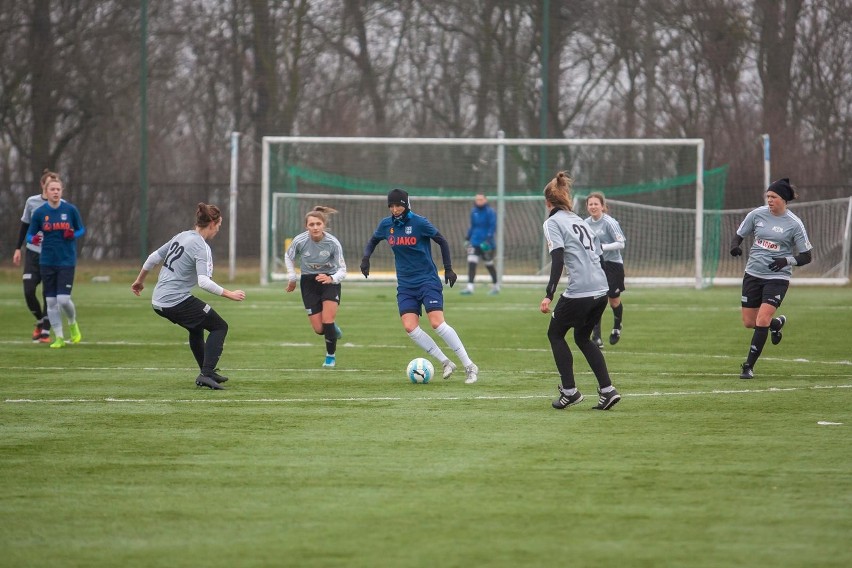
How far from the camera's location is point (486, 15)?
3375cm

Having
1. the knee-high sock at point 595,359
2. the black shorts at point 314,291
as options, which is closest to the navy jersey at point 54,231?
the black shorts at point 314,291

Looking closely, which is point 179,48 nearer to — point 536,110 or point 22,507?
point 536,110

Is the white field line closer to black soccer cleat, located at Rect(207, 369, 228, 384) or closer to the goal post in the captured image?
black soccer cleat, located at Rect(207, 369, 228, 384)

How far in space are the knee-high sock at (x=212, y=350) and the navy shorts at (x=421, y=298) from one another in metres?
1.77

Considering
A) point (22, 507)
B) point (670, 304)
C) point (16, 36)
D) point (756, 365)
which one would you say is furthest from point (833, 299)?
point (16, 36)

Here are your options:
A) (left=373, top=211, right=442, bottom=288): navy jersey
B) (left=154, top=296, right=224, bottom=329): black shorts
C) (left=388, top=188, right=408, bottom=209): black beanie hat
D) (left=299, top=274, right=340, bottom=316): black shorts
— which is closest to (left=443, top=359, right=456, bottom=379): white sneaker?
(left=373, top=211, right=442, bottom=288): navy jersey

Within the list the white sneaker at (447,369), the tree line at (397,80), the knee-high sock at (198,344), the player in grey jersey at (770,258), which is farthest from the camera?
the tree line at (397,80)

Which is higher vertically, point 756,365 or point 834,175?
point 834,175

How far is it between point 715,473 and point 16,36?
31787 millimetres

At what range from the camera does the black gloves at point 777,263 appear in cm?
1181

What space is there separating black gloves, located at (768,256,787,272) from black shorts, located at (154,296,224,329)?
18.0ft

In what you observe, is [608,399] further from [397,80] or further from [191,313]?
[397,80]

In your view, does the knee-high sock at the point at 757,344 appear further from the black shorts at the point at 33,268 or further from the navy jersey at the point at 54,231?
the black shorts at the point at 33,268

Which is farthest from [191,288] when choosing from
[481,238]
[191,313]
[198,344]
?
[481,238]
